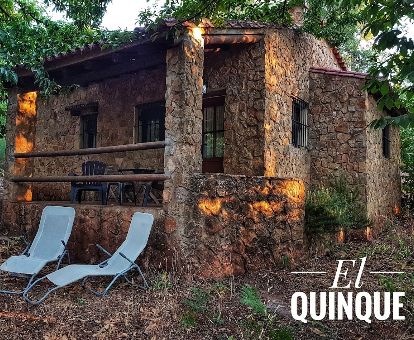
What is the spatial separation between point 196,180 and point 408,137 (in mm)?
9251

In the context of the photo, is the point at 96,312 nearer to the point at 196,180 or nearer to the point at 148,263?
the point at 148,263

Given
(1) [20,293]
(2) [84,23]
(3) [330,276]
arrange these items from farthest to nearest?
(2) [84,23]
(3) [330,276]
(1) [20,293]

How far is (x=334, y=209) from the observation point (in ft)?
23.8

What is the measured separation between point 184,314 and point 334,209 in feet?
13.9

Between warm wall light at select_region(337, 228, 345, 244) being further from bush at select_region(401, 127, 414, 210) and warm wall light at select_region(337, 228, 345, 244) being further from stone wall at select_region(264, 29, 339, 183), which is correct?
bush at select_region(401, 127, 414, 210)

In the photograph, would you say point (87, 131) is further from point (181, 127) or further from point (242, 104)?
point (181, 127)

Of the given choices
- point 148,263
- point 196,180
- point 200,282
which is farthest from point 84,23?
point 200,282

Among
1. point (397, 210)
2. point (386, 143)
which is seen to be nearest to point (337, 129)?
point (386, 143)

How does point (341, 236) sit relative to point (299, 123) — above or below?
below

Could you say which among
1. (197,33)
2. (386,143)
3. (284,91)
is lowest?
(386,143)

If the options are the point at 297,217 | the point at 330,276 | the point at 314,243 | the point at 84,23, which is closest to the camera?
the point at 330,276

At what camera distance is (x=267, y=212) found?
5.54 metres

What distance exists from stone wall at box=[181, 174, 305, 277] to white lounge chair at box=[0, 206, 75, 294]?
1.49m

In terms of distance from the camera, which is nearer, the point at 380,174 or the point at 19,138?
the point at 19,138
